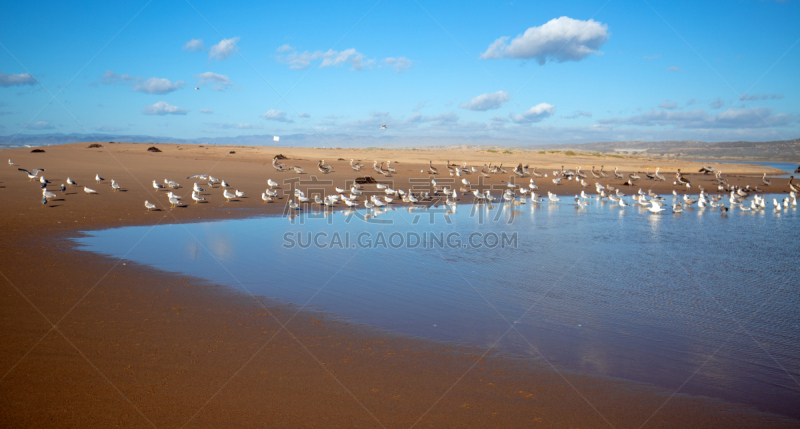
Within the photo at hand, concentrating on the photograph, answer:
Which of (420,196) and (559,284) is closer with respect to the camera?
(559,284)

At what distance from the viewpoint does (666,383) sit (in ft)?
16.8

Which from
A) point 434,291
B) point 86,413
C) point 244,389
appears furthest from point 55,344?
point 434,291

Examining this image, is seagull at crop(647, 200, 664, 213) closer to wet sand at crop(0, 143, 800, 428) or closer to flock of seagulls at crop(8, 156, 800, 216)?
flock of seagulls at crop(8, 156, 800, 216)

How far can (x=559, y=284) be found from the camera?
29.5 feet

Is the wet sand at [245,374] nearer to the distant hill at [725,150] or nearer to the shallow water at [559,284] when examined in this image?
the shallow water at [559,284]

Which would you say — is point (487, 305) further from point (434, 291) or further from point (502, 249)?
point (502, 249)

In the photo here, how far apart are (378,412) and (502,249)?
834 cm

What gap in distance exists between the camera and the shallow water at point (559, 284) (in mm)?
5762

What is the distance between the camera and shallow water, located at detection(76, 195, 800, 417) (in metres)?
5.76

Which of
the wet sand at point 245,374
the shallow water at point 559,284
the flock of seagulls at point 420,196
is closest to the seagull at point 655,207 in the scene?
the flock of seagulls at point 420,196

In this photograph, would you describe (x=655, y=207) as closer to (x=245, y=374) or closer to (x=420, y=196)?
(x=420, y=196)

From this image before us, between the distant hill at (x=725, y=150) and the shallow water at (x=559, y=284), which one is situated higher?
the distant hill at (x=725, y=150)

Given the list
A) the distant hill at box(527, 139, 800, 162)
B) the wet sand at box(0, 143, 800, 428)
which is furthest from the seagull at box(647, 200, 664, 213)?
the distant hill at box(527, 139, 800, 162)

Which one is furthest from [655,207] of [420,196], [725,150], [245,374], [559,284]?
[725,150]
